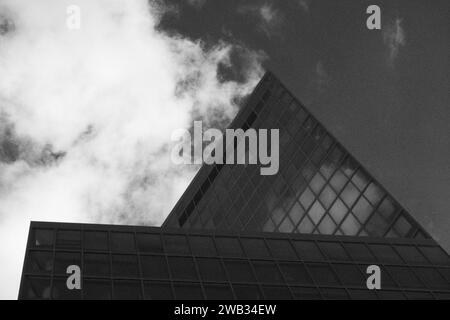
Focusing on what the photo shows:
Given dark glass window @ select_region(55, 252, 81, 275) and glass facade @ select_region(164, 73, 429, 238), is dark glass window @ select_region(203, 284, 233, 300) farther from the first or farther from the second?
glass facade @ select_region(164, 73, 429, 238)

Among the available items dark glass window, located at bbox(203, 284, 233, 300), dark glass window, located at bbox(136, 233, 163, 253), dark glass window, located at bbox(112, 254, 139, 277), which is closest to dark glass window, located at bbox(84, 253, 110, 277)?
dark glass window, located at bbox(112, 254, 139, 277)

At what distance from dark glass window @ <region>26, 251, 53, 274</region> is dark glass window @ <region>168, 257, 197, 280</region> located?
579cm

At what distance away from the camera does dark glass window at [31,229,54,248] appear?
32188 mm

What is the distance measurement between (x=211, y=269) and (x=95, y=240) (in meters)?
6.32

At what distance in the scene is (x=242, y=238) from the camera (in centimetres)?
3678

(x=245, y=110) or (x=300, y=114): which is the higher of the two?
(x=245, y=110)

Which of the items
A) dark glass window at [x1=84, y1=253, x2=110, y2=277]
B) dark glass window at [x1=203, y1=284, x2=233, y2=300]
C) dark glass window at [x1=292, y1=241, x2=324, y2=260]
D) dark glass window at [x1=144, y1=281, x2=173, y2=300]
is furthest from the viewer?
dark glass window at [x1=292, y1=241, x2=324, y2=260]

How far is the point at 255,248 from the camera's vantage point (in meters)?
35.7

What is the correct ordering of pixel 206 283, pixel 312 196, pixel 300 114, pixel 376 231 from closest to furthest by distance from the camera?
pixel 206 283 → pixel 376 231 → pixel 312 196 → pixel 300 114

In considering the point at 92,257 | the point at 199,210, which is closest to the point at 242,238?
the point at 92,257

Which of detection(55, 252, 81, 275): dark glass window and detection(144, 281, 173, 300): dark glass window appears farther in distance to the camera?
detection(55, 252, 81, 275): dark glass window
